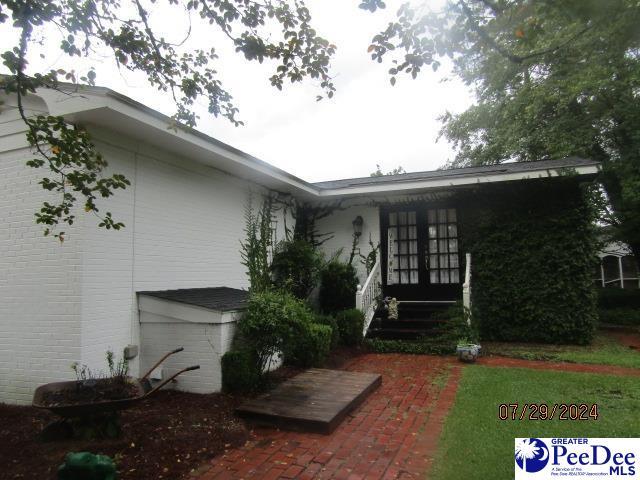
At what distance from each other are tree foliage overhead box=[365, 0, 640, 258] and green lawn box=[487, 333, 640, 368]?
435 centimetres

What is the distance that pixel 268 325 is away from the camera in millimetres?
4898

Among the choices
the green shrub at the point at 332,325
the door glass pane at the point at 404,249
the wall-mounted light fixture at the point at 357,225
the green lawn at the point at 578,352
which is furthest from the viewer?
the wall-mounted light fixture at the point at 357,225

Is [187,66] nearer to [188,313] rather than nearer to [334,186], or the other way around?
[188,313]

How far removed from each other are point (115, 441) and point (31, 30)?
3237 mm

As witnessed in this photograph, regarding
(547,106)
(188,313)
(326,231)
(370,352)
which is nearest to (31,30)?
(188,313)

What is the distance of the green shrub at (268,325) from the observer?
492cm

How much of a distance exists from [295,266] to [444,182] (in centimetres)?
344

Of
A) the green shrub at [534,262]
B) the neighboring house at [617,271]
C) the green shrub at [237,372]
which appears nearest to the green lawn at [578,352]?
the green shrub at [534,262]

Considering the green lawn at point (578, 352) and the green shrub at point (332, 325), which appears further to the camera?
the green shrub at point (332, 325)

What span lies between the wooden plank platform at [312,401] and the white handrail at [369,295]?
101 inches

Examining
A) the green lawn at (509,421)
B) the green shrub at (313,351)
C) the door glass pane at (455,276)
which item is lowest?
the green lawn at (509,421)

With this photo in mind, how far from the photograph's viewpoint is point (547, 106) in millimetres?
13578

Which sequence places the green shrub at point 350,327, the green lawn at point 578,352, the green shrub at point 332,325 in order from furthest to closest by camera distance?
the green shrub at point 350,327, the green shrub at point 332,325, the green lawn at point 578,352

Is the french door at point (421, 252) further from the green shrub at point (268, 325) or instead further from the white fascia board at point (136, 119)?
the green shrub at point (268, 325)
